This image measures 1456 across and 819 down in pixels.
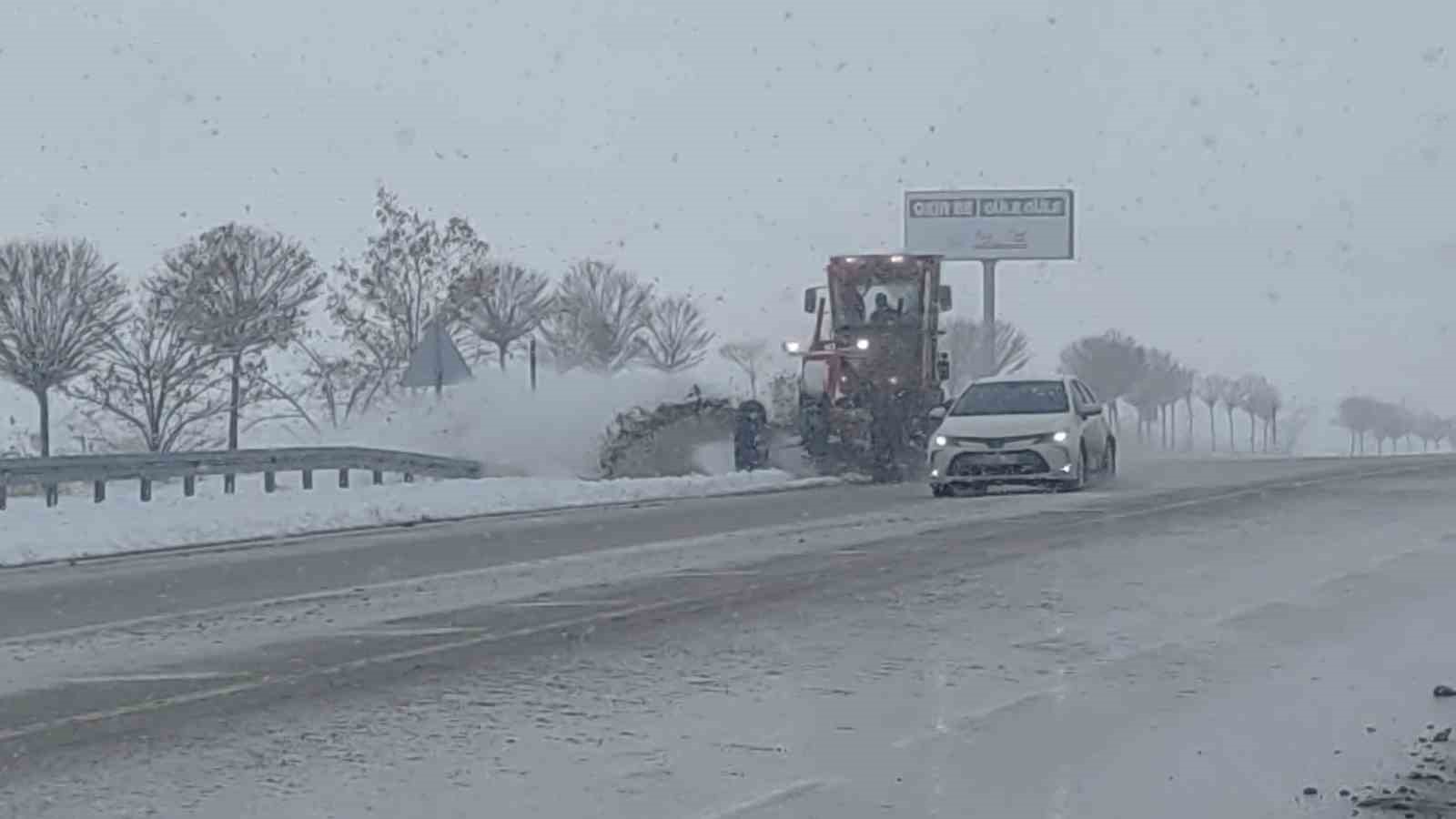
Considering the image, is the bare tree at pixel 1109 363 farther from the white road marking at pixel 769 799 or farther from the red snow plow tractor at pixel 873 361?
the white road marking at pixel 769 799

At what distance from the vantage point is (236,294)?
5594 centimetres

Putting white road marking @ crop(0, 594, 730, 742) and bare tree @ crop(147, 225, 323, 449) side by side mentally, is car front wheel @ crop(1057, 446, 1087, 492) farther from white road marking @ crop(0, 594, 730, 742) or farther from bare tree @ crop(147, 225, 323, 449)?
bare tree @ crop(147, 225, 323, 449)

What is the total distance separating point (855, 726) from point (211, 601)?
22.4 feet

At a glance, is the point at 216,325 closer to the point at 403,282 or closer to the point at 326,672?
the point at 403,282

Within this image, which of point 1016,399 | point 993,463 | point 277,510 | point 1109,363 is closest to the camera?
point 277,510

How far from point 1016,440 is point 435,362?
918 cm

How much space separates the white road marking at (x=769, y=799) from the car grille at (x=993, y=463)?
18.1 metres

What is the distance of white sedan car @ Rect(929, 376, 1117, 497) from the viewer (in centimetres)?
2538

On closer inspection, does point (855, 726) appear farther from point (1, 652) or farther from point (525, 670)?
point (1, 652)

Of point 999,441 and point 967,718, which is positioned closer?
point 967,718

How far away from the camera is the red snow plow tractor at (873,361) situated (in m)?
31.7

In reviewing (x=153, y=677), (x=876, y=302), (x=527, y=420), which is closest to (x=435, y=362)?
(x=876, y=302)

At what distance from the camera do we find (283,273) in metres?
57.9

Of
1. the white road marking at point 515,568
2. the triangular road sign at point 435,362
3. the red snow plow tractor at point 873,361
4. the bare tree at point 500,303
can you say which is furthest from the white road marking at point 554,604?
the bare tree at point 500,303
